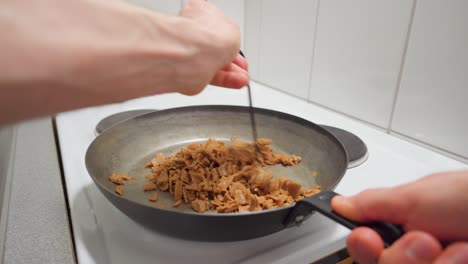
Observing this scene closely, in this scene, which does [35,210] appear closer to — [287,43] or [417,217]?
[417,217]

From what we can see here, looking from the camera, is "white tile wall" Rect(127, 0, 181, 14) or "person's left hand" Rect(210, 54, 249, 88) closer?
"person's left hand" Rect(210, 54, 249, 88)

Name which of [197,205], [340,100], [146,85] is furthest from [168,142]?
[340,100]

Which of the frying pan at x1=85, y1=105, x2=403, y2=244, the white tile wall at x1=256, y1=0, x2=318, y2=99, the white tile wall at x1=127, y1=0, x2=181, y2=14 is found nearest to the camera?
the frying pan at x1=85, y1=105, x2=403, y2=244

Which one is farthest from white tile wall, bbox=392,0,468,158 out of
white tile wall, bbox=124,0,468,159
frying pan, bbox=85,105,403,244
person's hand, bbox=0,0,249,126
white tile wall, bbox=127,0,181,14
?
white tile wall, bbox=127,0,181,14

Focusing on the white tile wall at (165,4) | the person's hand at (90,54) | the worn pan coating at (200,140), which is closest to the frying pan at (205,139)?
the worn pan coating at (200,140)

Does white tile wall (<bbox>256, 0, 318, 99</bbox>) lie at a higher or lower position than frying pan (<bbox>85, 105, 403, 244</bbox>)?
higher

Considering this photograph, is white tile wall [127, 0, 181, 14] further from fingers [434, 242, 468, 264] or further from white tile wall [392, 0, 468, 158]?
fingers [434, 242, 468, 264]

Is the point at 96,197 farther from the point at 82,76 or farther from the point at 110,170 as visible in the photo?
the point at 82,76
